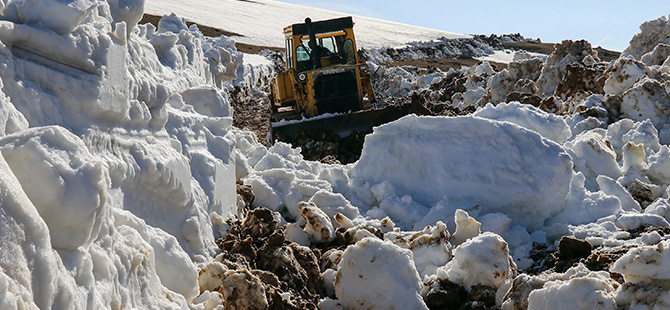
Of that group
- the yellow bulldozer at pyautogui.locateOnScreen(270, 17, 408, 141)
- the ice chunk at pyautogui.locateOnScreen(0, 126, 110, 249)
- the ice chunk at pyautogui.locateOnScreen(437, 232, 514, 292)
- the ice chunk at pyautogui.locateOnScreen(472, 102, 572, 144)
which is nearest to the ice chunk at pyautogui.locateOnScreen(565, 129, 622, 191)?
the ice chunk at pyautogui.locateOnScreen(472, 102, 572, 144)

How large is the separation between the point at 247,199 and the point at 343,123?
5609 mm

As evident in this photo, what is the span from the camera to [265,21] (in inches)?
2365

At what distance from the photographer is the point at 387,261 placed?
3.41m

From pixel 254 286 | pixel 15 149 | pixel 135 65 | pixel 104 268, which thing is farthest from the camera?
pixel 135 65

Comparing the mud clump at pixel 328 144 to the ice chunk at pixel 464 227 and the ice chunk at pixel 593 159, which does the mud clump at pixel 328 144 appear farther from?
the ice chunk at pixel 464 227

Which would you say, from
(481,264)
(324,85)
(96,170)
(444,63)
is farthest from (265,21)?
(96,170)

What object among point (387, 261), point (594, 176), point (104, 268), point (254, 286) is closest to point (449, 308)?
point (387, 261)

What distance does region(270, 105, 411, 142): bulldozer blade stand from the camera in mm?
10914

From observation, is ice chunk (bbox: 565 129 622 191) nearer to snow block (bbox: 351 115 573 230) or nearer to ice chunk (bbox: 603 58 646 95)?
snow block (bbox: 351 115 573 230)

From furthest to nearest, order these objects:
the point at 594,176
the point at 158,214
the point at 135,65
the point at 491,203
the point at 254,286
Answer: the point at 594,176 → the point at 491,203 → the point at 135,65 → the point at 158,214 → the point at 254,286

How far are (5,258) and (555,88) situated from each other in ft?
42.2

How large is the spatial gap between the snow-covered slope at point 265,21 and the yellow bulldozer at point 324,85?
100.0ft

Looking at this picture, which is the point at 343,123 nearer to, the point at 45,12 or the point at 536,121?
the point at 536,121

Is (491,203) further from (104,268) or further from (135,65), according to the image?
(104,268)
